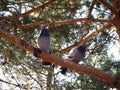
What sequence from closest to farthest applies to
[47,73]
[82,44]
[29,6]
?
[82,44] → [29,6] → [47,73]

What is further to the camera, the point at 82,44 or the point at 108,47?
the point at 108,47

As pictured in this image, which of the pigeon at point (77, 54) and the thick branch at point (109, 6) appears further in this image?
the pigeon at point (77, 54)

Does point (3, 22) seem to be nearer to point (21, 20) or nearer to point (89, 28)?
point (21, 20)

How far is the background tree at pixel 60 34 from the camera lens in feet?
19.5

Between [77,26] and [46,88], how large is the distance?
1459 millimetres

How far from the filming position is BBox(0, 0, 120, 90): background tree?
5.93m

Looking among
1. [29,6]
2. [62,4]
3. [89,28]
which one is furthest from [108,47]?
[29,6]

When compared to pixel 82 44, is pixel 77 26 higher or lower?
higher

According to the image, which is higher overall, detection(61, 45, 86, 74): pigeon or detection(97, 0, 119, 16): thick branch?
detection(97, 0, 119, 16): thick branch

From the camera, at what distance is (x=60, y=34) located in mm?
6434

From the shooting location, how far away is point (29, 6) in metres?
6.55

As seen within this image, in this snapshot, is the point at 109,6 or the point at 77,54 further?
the point at 77,54

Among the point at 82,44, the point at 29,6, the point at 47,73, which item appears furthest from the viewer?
the point at 47,73

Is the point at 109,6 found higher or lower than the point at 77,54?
higher
